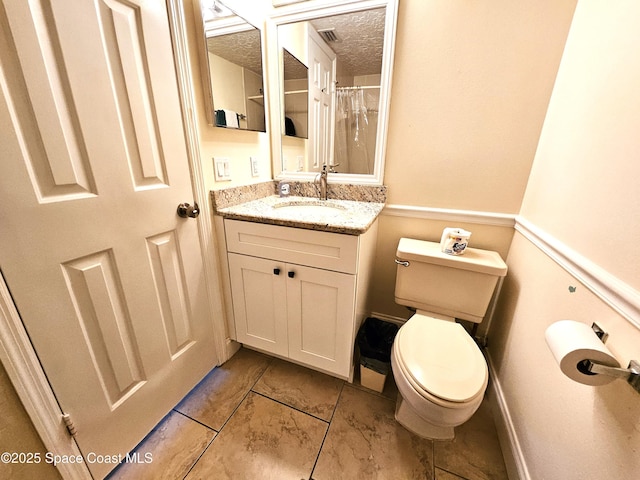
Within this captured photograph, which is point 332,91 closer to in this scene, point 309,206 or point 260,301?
point 309,206

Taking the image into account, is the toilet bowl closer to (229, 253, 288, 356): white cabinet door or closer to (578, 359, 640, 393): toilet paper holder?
(578, 359, 640, 393): toilet paper holder

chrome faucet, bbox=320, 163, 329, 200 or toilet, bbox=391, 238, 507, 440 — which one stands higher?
chrome faucet, bbox=320, 163, 329, 200

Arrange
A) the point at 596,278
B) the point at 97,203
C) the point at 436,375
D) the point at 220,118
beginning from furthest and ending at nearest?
the point at 220,118 → the point at 436,375 → the point at 97,203 → the point at 596,278

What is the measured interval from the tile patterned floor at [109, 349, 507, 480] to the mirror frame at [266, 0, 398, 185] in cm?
117

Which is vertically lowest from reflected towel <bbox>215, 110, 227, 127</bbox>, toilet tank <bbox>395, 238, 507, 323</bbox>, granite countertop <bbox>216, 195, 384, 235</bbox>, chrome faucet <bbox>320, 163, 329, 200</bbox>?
toilet tank <bbox>395, 238, 507, 323</bbox>

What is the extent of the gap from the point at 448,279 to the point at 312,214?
723mm

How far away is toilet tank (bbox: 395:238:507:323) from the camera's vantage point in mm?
1140

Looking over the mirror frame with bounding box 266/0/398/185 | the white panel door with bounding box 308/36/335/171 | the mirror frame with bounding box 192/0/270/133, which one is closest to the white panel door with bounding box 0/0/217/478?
the mirror frame with bounding box 192/0/270/133

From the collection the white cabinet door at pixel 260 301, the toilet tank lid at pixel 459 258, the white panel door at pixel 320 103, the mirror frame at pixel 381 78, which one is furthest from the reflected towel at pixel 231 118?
the toilet tank lid at pixel 459 258

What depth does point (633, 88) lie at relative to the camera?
2.11ft

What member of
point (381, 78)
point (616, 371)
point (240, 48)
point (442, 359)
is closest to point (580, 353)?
point (616, 371)

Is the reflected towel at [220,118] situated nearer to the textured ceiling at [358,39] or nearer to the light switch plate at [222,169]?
the light switch plate at [222,169]

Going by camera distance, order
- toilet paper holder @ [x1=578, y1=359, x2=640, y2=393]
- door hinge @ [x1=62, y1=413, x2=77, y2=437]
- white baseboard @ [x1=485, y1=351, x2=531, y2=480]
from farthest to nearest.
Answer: white baseboard @ [x1=485, y1=351, x2=531, y2=480] → door hinge @ [x1=62, y1=413, x2=77, y2=437] → toilet paper holder @ [x1=578, y1=359, x2=640, y2=393]

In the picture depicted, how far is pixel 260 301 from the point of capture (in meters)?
1.28
